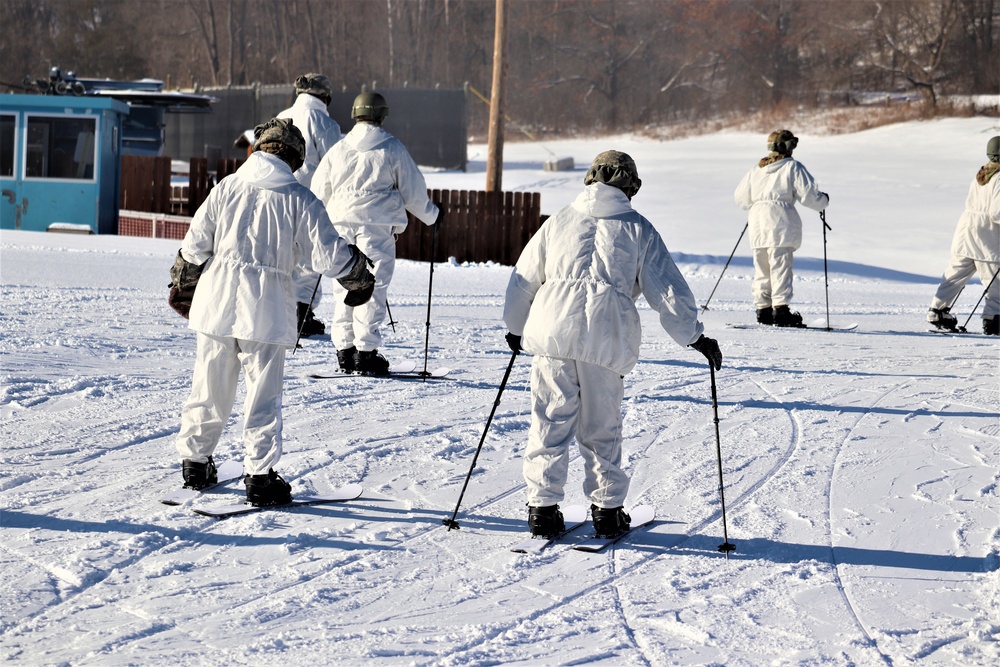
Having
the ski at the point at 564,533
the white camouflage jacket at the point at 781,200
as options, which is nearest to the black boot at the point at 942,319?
the white camouflage jacket at the point at 781,200

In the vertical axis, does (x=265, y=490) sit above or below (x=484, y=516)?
above

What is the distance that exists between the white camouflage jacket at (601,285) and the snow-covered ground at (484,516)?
0.91 m

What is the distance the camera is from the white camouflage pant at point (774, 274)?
12.3 meters

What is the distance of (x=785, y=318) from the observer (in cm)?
1247

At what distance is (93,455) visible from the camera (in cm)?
629

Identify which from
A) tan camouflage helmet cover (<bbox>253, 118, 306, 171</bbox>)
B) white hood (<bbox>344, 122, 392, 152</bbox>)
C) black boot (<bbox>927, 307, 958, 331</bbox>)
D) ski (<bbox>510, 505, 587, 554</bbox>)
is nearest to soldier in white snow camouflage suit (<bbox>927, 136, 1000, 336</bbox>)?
black boot (<bbox>927, 307, 958, 331</bbox>)

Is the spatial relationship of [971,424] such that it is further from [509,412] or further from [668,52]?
[668,52]

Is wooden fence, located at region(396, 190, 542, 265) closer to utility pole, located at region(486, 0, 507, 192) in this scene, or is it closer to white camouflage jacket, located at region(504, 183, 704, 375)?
utility pole, located at region(486, 0, 507, 192)

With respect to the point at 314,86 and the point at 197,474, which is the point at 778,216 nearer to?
the point at 314,86

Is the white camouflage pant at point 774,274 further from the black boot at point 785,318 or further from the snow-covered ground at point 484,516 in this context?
the snow-covered ground at point 484,516

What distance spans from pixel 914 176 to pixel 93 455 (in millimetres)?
26107

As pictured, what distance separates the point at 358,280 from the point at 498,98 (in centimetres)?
1464

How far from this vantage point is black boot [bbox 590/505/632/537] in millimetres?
5156

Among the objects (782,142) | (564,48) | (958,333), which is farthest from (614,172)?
(564,48)
